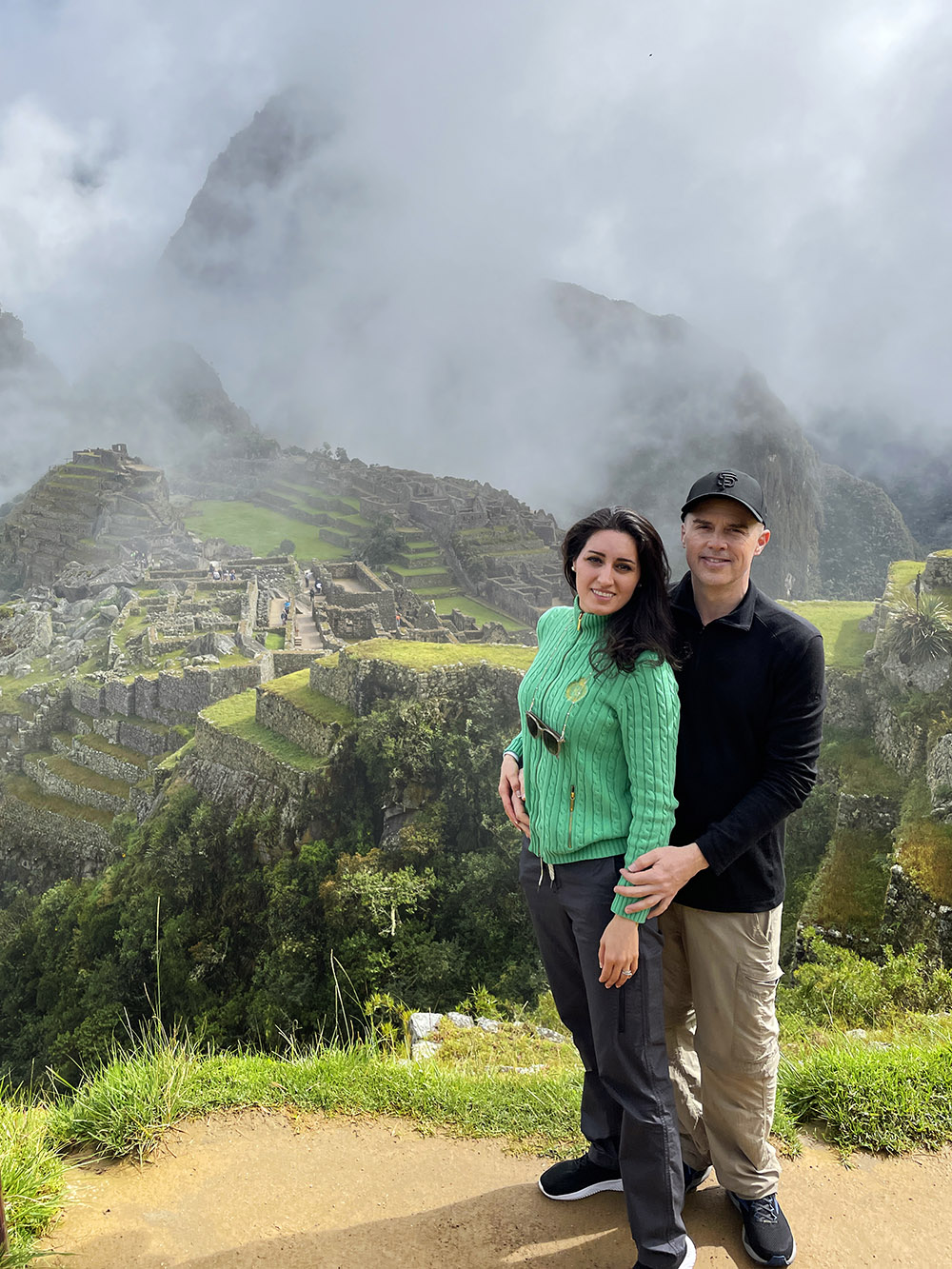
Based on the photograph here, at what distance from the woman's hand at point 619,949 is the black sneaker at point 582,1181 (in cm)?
93

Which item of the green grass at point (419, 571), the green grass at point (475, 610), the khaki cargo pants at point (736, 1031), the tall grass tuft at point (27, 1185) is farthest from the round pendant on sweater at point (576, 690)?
the green grass at point (419, 571)

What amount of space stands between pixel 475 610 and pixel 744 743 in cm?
2928

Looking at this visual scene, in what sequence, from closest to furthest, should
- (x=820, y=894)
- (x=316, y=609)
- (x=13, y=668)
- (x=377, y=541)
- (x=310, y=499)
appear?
(x=820, y=894), (x=13, y=668), (x=316, y=609), (x=377, y=541), (x=310, y=499)

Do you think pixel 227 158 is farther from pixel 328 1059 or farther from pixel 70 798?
pixel 328 1059

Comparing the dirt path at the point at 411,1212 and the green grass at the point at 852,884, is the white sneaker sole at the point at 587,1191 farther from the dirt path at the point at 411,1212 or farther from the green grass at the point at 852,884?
the green grass at the point at 852,884

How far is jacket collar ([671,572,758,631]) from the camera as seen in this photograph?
2.46 m

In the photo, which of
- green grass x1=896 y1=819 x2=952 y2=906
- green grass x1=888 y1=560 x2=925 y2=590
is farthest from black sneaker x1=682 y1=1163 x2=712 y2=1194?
green grass x1=888 y1=560 x2=925 y2=590

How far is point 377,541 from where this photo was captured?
3934 centimetres

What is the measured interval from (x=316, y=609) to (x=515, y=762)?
2376 centimetres

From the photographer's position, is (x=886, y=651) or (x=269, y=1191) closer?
(x=269, y=1191)

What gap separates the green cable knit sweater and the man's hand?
3 cm

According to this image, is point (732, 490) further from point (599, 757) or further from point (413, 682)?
point (413, 682)

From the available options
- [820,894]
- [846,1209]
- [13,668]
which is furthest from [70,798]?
[846,1209]

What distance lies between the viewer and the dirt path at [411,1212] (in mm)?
2541
